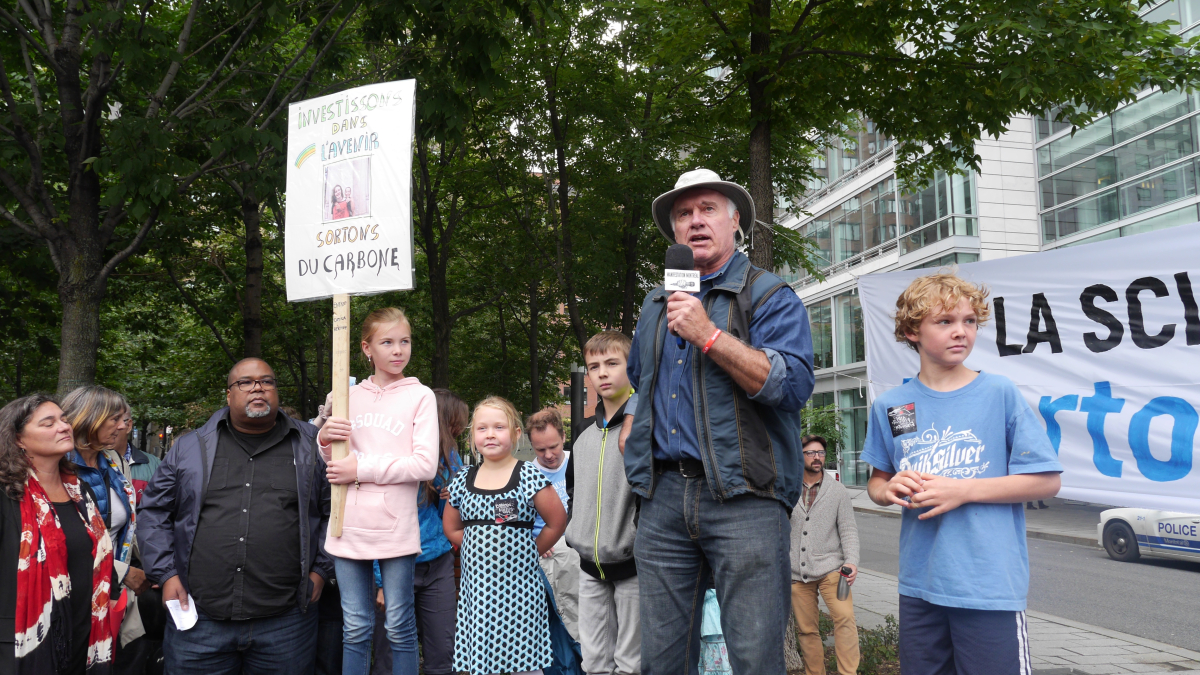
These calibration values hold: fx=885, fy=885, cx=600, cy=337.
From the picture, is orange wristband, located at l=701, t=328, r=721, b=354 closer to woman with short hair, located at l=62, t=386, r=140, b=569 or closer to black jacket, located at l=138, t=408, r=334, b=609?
black jacket, located at l=138, t=408, r=334, b=609

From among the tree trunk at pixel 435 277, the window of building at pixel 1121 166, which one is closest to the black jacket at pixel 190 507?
the tree trunk at pixel 435 277

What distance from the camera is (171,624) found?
4.27m

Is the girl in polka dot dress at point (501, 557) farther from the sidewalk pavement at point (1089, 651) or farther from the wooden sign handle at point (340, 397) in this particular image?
the sidewalk pavement at point (1089, 651)

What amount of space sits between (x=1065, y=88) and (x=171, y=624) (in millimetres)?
6647

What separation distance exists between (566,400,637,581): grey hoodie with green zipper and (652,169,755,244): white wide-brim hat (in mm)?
1365

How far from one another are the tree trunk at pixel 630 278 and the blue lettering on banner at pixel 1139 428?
9544mm

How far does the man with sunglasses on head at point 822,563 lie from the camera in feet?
21.3

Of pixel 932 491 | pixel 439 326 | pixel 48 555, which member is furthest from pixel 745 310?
pixel 439 326

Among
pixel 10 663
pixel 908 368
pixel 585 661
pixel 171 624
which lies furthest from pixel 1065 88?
pixel 10 663

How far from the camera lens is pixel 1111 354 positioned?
4750 mm

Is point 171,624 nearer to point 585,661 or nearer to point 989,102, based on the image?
point 585,661

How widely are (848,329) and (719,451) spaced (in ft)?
110

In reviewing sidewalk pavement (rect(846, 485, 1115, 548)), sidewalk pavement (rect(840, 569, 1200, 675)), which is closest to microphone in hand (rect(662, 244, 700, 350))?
sidewalk pavement (rect(840, 569, 1200, 675))

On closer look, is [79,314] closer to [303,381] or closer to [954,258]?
[303,381]
